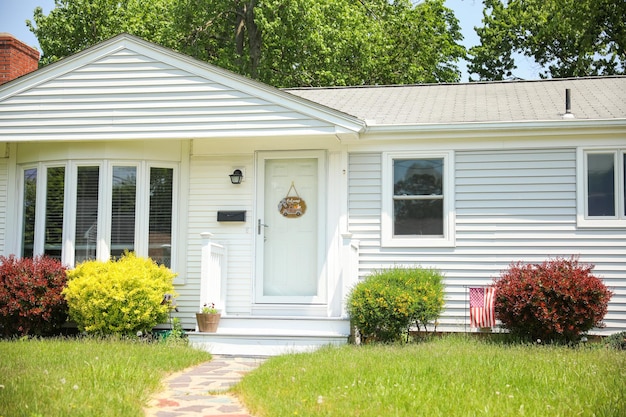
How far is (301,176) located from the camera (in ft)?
40.0

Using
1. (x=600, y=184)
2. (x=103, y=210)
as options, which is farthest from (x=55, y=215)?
(x=600, y=184)

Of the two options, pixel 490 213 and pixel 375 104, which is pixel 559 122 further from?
pixel 375 104

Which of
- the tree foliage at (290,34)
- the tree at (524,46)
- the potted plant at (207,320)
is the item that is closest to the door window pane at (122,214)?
the potted plant at (207,320)

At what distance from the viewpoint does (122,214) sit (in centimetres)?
1205

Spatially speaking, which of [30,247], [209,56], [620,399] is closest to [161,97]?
[30,247]

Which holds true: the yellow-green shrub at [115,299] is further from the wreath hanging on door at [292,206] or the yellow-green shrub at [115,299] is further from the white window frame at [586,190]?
the white window frame at [586,190]

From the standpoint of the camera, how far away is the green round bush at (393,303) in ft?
33.5

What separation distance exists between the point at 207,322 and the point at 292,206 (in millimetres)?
2334

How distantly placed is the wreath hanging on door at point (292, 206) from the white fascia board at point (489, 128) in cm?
147

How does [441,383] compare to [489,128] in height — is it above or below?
below

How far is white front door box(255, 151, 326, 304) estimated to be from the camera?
12023 mm

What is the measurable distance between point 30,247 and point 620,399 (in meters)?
9.40

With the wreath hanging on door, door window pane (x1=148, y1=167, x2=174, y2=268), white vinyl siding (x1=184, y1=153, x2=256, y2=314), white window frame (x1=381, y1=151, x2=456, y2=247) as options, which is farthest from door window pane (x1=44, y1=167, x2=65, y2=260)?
white window frame (x1=381, y1=151, x2=456, y2=247)

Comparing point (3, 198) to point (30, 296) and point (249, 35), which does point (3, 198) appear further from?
point (249, 35)
